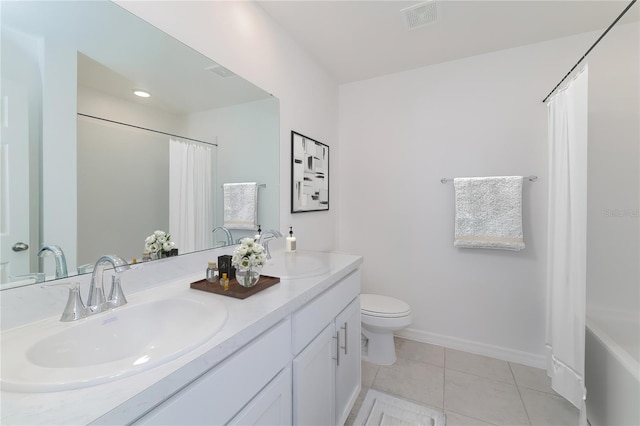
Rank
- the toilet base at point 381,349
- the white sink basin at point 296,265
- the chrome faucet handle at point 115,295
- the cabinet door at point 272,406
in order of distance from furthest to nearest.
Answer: the toilet base at point 381,349, the white sink basin at point 296,265, the chrome faucet handle at point 115,295, the cabinet door at point 272,406

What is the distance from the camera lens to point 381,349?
2.05 metres

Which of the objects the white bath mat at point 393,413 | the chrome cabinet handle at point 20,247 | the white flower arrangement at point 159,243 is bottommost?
the white bath mat at point 393,413

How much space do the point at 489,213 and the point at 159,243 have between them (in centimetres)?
217

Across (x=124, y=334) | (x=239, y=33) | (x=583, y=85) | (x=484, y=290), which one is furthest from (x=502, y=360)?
(x=239, y=33)

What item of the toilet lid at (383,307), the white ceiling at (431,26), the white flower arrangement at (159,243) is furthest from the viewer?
the toilet lid at (383,307)

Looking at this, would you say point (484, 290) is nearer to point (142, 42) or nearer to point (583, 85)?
point (583, 85)

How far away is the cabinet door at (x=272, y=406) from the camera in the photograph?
757 mm

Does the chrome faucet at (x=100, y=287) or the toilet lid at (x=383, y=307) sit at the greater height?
the chrome faucet at (x=100, y=287)

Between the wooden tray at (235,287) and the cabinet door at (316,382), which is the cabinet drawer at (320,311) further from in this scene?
the wooden tray at (235,287)

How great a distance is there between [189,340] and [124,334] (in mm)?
294

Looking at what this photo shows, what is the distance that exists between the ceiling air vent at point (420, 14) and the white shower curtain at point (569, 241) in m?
0.89

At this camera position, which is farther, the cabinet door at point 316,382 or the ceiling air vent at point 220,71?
the ceiling air vent at point 220,71

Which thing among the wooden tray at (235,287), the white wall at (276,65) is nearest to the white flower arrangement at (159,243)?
the wooden tray at (235,287)

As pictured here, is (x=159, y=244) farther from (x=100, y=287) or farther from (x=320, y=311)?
(x=320, y=311)
